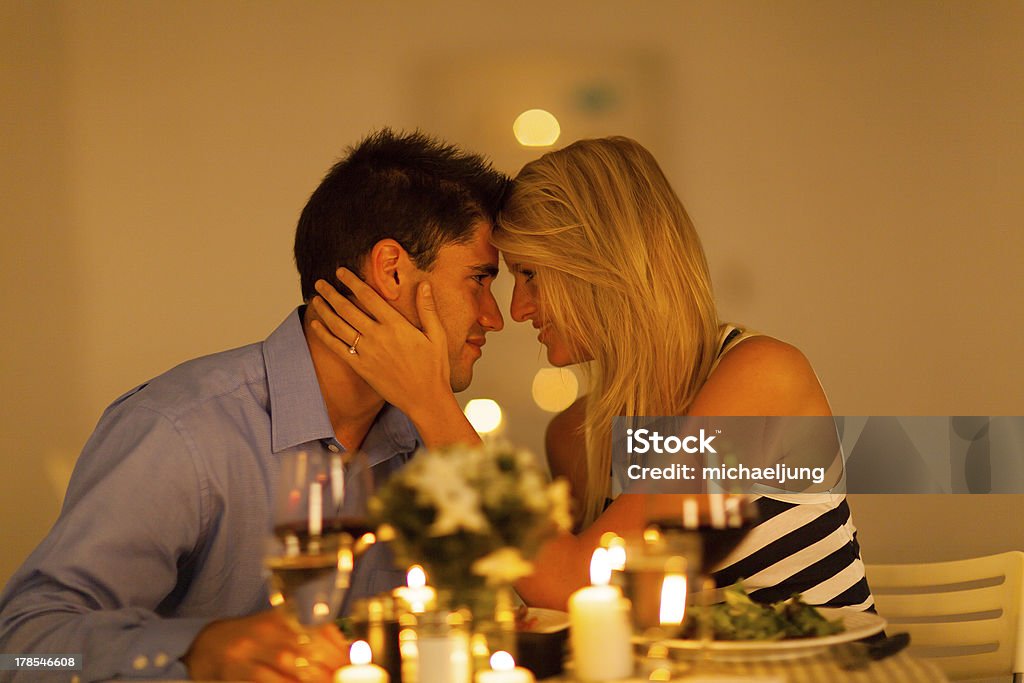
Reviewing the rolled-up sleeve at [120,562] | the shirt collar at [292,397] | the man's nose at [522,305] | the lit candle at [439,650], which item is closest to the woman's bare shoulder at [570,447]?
the man's nose at [522,305]

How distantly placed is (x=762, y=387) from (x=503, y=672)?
0.68 m

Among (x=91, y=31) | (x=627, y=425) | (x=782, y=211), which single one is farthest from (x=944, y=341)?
(x=91, y=31)

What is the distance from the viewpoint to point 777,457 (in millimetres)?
1365

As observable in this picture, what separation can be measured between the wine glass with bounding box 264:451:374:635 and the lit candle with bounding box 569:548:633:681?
19 cm

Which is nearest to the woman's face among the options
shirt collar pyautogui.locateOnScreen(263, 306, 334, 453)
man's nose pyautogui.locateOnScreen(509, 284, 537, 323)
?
man's nose pyautogui.locateOnScreen(509, 284, 537, 323)

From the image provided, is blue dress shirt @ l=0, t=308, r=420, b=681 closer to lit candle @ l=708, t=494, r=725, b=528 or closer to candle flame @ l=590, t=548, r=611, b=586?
candle flame @ l=590, t=548, r=611, b=586

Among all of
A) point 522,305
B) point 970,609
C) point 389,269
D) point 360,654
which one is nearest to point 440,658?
point 360,654

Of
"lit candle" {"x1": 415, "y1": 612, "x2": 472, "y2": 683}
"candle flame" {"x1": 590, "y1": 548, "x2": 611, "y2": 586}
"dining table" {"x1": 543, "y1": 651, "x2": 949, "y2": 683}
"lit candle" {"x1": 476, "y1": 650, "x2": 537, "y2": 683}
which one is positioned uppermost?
"candle flame" {"x1": 590, "y1": 548, "x2": 611, "y2": 586}

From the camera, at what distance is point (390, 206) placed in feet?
4.83

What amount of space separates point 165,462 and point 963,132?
5.91ft

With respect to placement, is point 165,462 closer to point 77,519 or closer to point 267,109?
point 77,519

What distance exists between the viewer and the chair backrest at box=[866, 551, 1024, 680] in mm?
1527

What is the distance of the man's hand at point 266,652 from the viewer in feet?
2.66

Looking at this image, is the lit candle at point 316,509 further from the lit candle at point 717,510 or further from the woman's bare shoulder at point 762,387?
the woman's bare shoulder at point 762,387
